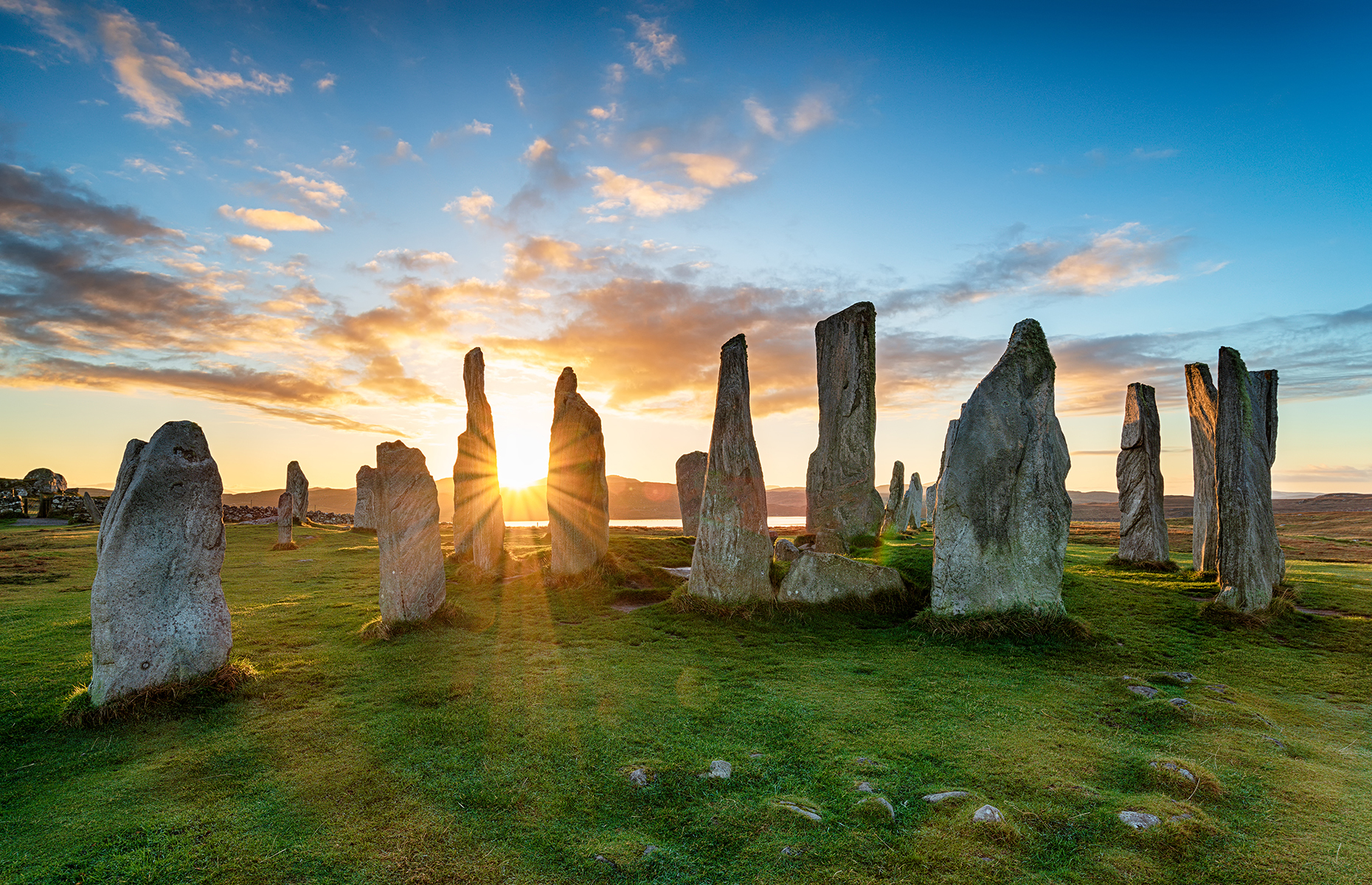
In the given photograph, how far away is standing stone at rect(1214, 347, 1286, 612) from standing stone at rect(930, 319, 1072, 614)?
3.45m

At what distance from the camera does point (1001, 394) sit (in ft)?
35.2

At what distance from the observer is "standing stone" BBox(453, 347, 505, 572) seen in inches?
636

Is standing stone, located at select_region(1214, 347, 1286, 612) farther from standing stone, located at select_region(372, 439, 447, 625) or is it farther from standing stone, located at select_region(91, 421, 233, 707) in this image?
standing stone, located at select_region(91, 421, 233, 707)

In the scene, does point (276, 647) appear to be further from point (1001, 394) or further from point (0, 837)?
point (1001, 394)

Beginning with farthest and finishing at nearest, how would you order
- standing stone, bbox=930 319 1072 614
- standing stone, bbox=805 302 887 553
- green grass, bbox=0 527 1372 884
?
1. standing stone, bbox=805 302 887 553
2. standing stone, bbox=930 319 1072 614
3. green grass, bbox=0 527 1372 884

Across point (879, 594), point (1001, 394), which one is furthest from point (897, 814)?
point (1001, 394)

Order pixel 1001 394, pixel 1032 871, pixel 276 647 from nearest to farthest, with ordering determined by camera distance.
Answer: pixel 1032 871
pixel 276 647
pixel 1001 394

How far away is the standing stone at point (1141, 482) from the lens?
1616 centimetres

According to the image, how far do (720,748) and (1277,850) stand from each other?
4087 millimetres

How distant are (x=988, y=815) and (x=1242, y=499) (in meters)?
10.5

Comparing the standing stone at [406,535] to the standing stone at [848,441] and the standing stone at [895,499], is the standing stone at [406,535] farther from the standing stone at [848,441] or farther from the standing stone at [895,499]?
the standing stone at [895,499]

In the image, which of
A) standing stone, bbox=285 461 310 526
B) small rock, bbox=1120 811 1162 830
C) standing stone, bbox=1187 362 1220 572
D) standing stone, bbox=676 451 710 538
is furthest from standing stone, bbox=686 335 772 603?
standing stone, bbox=285 461 310 526

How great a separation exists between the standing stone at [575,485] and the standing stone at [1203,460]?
14141mm

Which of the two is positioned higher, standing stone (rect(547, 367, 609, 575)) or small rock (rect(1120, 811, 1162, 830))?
standing stone (rect(547, 367, 609, 575))
